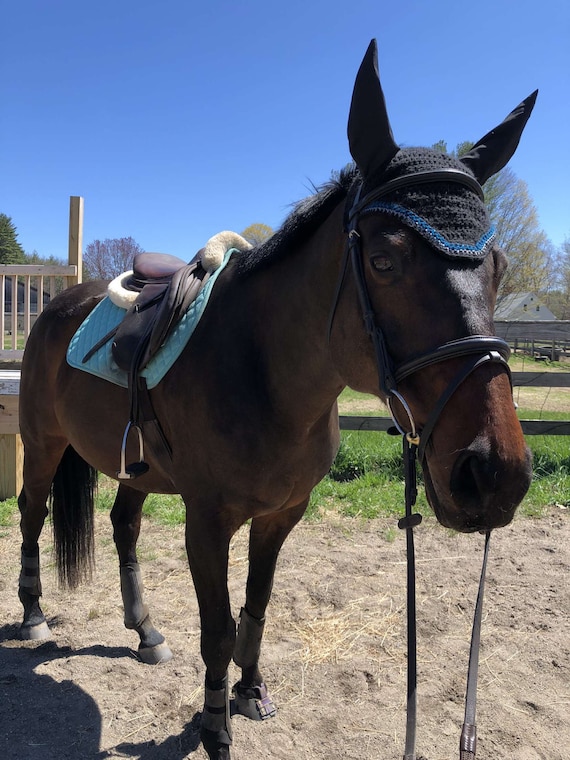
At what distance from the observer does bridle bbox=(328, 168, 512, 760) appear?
1.18m

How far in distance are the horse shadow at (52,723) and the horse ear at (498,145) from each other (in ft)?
8.55

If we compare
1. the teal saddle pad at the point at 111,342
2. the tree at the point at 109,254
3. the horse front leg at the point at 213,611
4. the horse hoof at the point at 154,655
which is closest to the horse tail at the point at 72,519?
the horse hoof at the point at 154,655

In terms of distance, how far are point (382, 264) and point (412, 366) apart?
0.30 meters

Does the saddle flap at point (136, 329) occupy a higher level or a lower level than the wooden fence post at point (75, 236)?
lower

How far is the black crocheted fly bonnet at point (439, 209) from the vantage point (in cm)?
126

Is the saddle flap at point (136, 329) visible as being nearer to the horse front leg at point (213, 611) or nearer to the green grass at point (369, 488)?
the horse front leg at point (213, 611)

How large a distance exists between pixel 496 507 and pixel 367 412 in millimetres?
10033

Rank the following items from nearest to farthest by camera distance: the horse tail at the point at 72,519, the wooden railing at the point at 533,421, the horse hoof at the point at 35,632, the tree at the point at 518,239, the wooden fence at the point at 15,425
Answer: the horse hoof at the point at 35,632, the horse tail at the point at 72,519, the wooden fence at the point at 15,425, the wooden railing at the point at 533,421, the tree at the point at 518,239

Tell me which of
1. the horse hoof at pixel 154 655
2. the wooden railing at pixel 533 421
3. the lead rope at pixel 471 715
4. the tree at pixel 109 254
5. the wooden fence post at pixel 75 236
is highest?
the tree at pixel 109 254

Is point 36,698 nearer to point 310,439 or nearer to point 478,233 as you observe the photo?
point 310,439

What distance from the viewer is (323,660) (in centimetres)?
276

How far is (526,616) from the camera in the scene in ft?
10.4

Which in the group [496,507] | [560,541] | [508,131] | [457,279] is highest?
[508,131]

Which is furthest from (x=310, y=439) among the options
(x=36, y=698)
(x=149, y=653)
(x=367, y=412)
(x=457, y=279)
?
(x=367, y=412)
